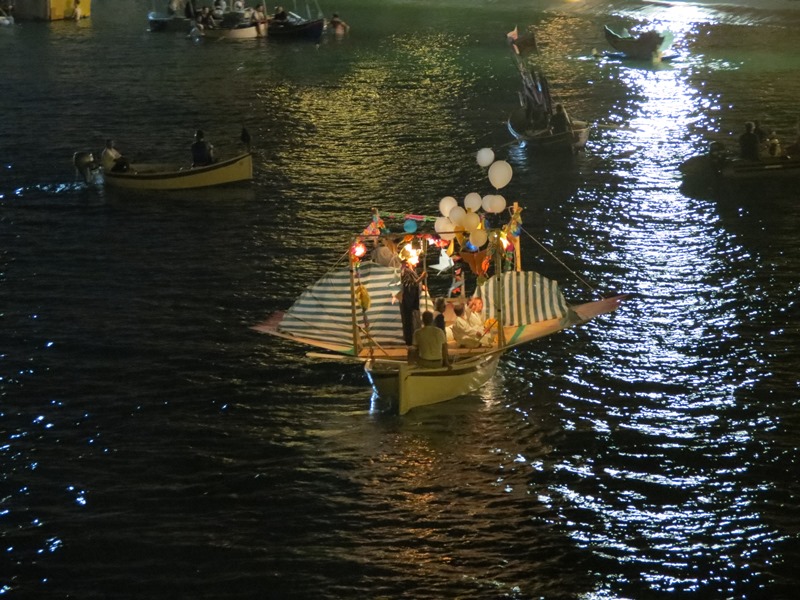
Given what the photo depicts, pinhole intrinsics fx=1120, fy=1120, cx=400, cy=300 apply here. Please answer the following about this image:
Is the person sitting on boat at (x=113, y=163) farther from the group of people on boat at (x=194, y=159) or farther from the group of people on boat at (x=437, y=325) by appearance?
the group of people on boat at (x=437, y=325)

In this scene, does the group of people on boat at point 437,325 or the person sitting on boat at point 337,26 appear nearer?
the group of people on boat at point 437,325

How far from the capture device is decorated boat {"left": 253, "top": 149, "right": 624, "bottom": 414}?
21297 mm

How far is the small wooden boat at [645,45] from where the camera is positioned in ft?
202

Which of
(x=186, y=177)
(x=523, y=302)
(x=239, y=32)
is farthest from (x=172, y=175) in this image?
(x=239, y=32)

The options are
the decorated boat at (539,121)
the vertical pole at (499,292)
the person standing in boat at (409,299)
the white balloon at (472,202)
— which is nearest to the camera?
the vertical pole at (499,292)

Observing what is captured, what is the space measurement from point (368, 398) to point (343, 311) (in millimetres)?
1786

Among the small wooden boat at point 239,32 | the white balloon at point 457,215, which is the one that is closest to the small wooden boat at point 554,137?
the white balloon at point 457,215

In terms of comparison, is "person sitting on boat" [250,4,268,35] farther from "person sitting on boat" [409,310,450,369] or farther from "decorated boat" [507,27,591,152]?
"person sitting on boat" [409,310,450,369]

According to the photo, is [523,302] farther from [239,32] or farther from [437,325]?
[239,32]

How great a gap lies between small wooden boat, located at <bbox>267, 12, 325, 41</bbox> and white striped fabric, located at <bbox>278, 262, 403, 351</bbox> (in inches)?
2050

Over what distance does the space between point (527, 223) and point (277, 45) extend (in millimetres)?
42170

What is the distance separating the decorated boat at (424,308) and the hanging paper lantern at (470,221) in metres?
0.02

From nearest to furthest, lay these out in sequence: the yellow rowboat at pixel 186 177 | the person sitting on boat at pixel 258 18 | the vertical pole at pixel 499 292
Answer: the vertical pole at pixel 499 292 → the yellow rowboat at pixel 186 177 → the person sitting on boat at pixel 258 18

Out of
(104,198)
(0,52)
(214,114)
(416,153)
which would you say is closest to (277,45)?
(0,52)
